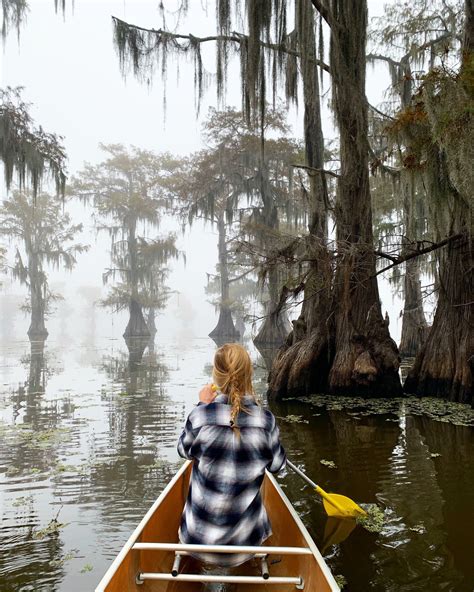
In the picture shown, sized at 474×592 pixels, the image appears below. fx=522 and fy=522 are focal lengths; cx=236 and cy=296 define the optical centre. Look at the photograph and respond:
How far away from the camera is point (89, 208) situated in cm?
3906

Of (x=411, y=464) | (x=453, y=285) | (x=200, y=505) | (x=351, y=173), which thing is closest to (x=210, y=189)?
(x=351, y=173)

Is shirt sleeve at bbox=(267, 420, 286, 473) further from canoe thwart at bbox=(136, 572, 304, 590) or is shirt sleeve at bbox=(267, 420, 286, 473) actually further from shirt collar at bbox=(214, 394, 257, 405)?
canoe thwart at bbox=(136, 572, 304, 590)

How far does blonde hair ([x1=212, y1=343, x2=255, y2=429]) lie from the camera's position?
2586mm

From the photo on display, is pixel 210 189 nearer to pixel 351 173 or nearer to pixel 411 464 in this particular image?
pixel 351 173

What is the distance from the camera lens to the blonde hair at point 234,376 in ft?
8.48

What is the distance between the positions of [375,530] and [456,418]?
181 inches

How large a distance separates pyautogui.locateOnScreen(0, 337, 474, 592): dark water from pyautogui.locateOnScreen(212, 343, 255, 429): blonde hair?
151cm

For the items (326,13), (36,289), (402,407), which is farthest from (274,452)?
(36,289)

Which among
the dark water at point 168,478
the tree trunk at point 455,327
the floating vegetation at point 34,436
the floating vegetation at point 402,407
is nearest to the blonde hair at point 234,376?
the dark water at point 168,478

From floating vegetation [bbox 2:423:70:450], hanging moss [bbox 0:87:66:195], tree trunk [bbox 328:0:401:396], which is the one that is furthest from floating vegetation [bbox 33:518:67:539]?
hanging moss [bbox 0:87:66:195]

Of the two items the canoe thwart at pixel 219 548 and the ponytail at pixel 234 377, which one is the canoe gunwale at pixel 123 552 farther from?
the ponytail at pixel 234 377

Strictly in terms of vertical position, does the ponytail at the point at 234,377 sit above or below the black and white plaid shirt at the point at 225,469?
above

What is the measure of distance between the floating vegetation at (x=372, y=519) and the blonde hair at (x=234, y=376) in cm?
206

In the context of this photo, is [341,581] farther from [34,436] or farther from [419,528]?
[34,436]
